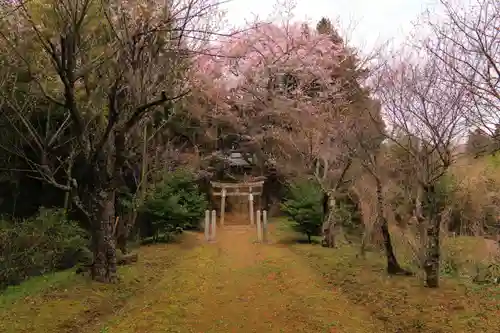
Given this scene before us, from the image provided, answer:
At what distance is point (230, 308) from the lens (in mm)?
7316

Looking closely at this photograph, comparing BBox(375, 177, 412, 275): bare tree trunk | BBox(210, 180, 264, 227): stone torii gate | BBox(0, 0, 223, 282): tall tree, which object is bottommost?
BBox(375, 177, 412, 275): bare tree trunk

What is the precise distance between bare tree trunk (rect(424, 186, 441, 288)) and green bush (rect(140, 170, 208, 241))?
26.8 feet

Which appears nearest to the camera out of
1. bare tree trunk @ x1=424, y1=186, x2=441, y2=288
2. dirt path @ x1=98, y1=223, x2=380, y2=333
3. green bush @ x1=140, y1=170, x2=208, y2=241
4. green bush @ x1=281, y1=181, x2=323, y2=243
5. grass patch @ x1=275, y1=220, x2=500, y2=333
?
grass patch @ x1=275, y1=220, x2=500, y2=333

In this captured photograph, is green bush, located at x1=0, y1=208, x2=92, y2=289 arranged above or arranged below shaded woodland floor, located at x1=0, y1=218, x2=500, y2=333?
above

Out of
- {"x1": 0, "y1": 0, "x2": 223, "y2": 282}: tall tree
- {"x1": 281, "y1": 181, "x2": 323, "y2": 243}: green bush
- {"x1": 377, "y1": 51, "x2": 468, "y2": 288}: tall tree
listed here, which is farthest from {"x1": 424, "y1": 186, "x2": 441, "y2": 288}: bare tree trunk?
{"x1": 281, "y1": 181, "x2": 323, "y2": 243}: green bush

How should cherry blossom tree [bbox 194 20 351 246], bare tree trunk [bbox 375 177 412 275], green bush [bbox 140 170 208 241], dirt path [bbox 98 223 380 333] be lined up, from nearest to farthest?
dirt path [bbox 98 223 380 333], bare tree trunk [bbox 375 177 412 275], green bush [bbox 140 170 208 241], cherry blossom tree [bbox 194 20 351 246]

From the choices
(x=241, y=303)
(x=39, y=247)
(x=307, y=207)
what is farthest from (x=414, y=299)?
(x=39, y=247)

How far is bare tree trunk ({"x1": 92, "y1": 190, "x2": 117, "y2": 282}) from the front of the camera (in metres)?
8.27

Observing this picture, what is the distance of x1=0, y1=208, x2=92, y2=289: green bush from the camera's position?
352 inches

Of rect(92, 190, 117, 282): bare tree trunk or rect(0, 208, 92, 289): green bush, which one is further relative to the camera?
rect(0, 208, 92, 289): green bush

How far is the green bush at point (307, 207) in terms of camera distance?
13977 mm

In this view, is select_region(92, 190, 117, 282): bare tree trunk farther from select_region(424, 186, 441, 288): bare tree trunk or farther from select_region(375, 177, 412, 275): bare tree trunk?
select_region(424, 186, 441, 288): bare tree trunk

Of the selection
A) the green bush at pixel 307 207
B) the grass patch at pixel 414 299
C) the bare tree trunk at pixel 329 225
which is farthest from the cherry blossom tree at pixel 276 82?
the grass patch at pixel 414 299

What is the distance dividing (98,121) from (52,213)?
8.48 feet
